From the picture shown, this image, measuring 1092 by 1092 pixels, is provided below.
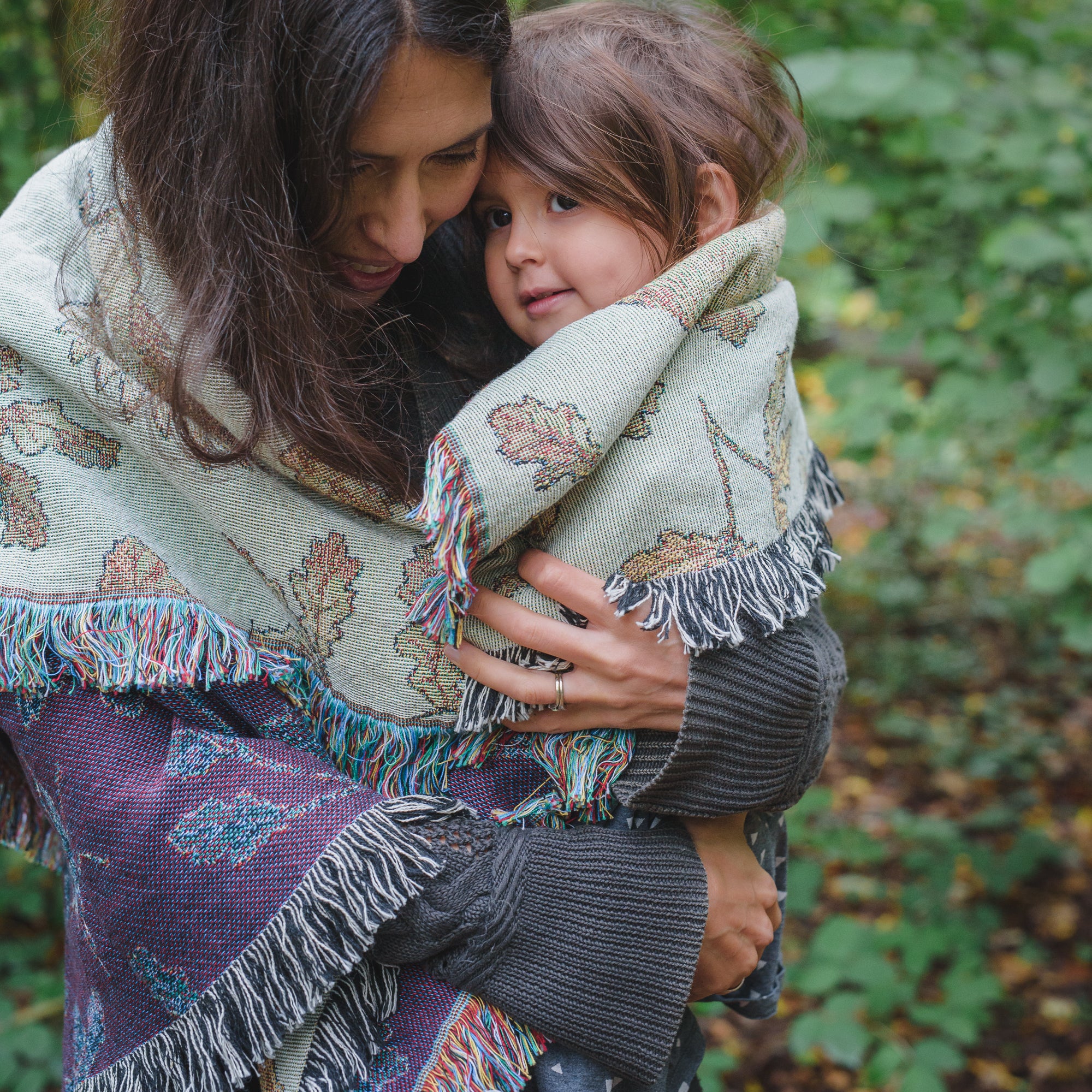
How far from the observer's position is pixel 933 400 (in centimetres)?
280

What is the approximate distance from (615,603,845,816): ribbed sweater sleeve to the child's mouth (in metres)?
0.54

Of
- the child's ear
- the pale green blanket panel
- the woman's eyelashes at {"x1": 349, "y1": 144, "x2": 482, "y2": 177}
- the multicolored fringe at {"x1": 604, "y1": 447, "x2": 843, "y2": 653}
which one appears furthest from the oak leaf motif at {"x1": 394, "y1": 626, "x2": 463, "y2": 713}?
the child's ear

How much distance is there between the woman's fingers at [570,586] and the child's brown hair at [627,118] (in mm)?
488

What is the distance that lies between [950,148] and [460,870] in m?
2.11

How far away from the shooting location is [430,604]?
4.23ft

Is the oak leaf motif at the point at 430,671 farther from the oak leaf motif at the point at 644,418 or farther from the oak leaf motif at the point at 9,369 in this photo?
the oak leaf motif at the point at 9,369

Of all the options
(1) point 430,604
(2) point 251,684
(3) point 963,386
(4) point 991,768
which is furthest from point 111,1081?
(4) point 991,768

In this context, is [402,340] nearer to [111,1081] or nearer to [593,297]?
[593,297]

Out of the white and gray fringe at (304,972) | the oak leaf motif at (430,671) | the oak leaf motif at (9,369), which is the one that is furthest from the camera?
the oak leaf motif at (430,671)

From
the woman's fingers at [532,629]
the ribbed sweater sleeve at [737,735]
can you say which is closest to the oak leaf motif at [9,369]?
the woman's fingers at [532,629]

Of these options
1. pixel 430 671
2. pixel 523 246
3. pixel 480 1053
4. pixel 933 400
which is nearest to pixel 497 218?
pixel 523 246

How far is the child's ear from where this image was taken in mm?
1484

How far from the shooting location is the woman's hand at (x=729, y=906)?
1354mm

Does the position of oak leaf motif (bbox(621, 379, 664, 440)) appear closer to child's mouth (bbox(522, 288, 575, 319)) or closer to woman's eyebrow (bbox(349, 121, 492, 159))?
child's mouth (bbox(522, 288, 575, 319))
